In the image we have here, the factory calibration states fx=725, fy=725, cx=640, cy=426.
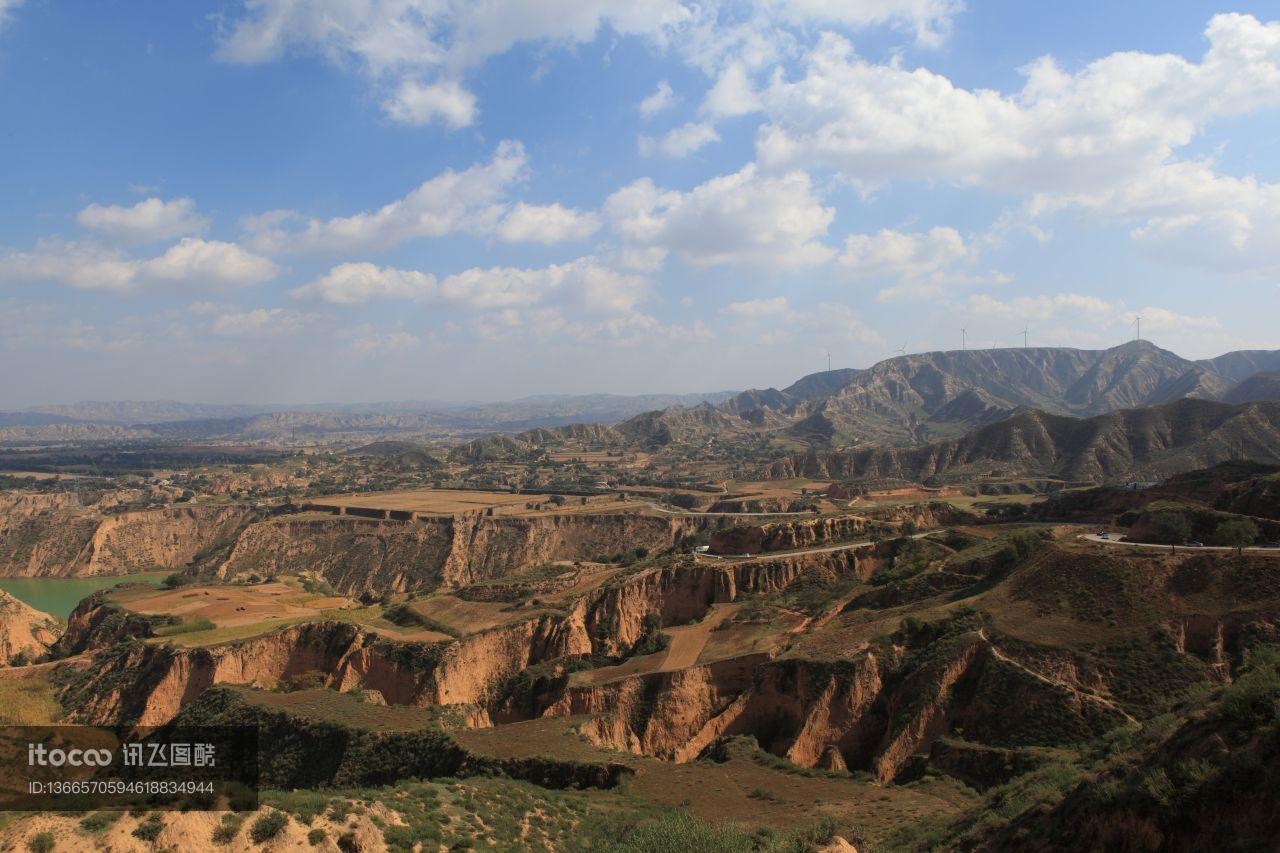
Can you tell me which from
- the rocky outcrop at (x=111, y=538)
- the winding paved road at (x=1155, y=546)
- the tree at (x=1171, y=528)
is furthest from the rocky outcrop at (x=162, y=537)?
the tree at (x=1171, y=528)

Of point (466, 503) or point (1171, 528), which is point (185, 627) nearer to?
point (466, 503)

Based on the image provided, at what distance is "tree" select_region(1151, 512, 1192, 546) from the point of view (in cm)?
4262

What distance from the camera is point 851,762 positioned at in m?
35.0

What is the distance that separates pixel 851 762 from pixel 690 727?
8479 mm

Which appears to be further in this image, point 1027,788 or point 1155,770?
point 1027,788

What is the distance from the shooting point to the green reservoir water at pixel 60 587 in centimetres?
9250


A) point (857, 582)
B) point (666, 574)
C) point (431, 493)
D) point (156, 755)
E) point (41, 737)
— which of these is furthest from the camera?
point (431, 493)

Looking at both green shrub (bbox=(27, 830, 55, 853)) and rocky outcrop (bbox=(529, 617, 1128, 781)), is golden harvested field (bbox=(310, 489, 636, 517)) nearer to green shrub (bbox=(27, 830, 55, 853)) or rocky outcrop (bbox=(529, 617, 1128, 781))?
rocky outcrop (bbox=(529, 617, 1128, 781))

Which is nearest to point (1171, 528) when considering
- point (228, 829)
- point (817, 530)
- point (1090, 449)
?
point (817, 530)

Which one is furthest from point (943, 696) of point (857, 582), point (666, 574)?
point (666, 574)

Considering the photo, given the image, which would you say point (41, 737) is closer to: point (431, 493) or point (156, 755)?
point (156, 755)

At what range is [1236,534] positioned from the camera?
39781 mm

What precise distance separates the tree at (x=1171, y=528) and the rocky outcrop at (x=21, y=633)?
81.4 m

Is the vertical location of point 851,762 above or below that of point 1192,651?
below
